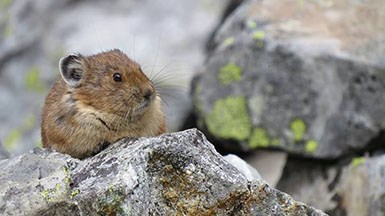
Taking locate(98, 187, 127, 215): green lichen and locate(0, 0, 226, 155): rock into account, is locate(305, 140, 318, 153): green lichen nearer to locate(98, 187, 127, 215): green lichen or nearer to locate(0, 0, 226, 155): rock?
locate(0, 0, 226, 155): rock

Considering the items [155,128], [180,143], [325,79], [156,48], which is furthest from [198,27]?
[180,143]

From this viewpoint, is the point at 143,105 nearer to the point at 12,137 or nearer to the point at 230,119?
the point at 230,119

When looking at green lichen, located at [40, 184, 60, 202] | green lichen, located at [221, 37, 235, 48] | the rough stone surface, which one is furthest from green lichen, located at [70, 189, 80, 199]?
green lichen, located at [221, 37, 235, 48]

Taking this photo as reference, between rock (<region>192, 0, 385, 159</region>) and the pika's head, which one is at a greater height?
the pika's head

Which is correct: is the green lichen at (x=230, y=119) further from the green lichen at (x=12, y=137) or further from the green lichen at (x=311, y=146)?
the green lichen at (x=12, y=137)

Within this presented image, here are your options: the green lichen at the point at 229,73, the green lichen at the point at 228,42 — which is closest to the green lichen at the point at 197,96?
the green lichen at the point at 229,73

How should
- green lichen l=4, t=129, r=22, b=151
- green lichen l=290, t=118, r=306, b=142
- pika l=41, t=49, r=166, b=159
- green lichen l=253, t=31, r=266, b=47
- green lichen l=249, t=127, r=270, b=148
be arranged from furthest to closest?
green lichen l=4, t=129, r=22, b=151 → green lichen l=253, t=31, r=266, b=47 → green lichen l=249, t=127, r=270, b=148 → green lichen l=290, t=118, r=306, b=142 → pika l=41, t=49, r=166, b=159

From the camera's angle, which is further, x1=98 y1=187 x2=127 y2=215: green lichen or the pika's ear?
the pika's ear
